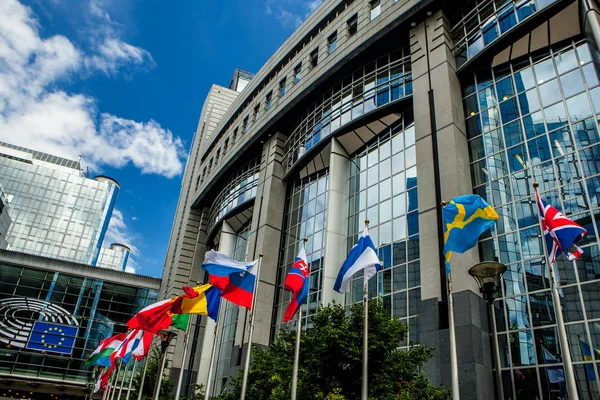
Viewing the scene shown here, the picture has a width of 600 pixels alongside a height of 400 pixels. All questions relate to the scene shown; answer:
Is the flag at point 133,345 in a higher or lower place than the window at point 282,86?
lower

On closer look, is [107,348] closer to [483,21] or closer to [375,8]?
[375,8]

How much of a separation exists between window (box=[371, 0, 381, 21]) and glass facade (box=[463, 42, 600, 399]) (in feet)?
35.2

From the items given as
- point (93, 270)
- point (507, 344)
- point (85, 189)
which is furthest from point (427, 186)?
point (85, 189)

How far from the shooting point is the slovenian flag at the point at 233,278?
17750mm

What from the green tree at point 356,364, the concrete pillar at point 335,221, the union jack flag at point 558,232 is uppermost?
the concrete pillar at point 335,221

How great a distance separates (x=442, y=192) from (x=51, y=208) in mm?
132407

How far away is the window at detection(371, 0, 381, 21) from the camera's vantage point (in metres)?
32.6

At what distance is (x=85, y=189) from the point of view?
140 m

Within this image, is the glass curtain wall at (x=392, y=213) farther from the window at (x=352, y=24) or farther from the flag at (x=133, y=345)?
the flag at (x=133, y=345)

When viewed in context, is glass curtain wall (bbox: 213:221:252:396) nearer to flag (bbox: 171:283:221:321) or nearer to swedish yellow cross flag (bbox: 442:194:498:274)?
flag (bbox: 171:283:221:321)

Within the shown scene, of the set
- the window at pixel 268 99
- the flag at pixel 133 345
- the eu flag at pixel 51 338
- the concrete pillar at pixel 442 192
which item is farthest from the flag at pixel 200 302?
the eu flag at pixel 51 338

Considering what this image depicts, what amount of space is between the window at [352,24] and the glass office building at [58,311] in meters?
41.4

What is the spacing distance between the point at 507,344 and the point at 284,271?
19219mm

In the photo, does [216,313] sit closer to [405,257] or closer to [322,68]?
[405,257]
